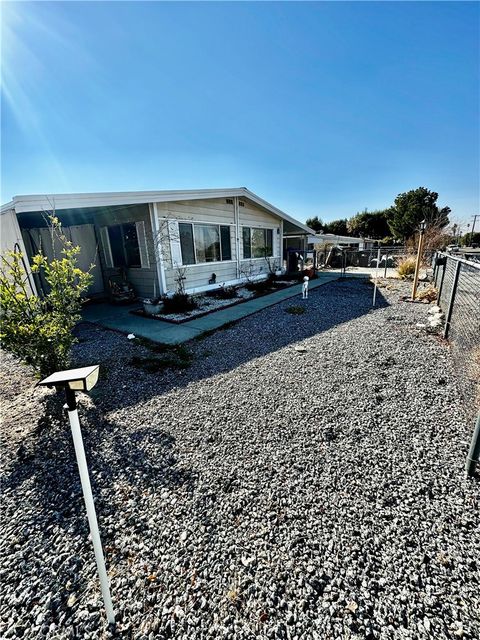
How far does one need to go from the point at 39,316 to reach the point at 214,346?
2.65 meters

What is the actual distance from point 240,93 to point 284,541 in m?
10.4

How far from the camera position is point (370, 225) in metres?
31.8

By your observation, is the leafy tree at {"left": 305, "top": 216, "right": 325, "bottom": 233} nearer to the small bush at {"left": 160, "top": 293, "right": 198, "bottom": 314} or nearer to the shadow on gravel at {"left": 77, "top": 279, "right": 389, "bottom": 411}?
the shadow on gravel at {"left": 77, "top": 279, "right": 389, "bottom": 411}

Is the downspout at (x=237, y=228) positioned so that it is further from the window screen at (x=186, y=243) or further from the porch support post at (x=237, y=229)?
the window screen at (x=186, y=243)

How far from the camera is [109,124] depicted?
7457 millimetres

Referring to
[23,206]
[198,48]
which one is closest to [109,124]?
[198,48]

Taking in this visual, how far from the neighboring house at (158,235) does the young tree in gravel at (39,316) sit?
2849 mm

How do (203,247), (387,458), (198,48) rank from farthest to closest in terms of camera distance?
(203,247) < (198,48) < (387,458)

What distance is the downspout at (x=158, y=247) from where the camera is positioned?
7047 mm

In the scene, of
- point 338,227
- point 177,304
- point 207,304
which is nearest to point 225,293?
point 207,304

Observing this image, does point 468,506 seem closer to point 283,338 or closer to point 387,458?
point 387,458

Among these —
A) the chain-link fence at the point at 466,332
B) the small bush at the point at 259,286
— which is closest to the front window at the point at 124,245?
the small bush at the point at 259,286

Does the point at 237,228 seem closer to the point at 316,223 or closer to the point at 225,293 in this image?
the point at 225,293

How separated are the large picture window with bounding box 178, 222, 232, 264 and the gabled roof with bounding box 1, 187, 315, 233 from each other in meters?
0.92
